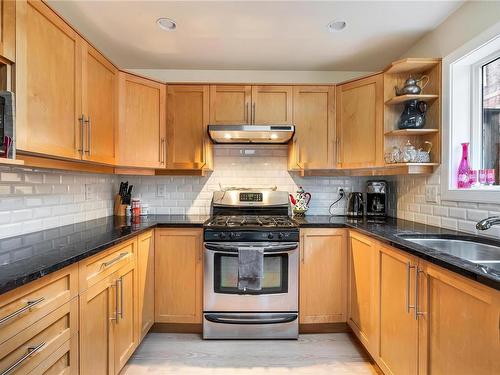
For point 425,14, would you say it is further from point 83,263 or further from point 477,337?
point 83,263

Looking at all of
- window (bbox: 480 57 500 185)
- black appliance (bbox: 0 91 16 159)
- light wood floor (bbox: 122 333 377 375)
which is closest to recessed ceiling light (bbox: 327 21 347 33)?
window (bbox: 480 57 500 185)

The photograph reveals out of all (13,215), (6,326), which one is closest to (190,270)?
(13,215)

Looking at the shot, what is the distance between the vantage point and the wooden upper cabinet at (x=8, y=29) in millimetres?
1221

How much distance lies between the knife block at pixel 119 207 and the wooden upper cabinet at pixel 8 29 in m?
1.66

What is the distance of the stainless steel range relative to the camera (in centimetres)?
226

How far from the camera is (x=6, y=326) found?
90 cm

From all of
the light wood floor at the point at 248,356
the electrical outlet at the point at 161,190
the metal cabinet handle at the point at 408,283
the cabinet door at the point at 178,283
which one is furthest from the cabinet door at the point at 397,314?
the electrical outlet at the point at 161,190

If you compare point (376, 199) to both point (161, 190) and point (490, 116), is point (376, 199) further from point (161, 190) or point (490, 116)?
point (161, 190)

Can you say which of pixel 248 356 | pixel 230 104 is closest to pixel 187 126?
pixel 230 104

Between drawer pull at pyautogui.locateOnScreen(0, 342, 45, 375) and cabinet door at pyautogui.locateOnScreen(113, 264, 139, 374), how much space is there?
0.64 meters

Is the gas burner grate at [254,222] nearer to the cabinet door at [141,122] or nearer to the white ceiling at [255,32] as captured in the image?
the cabinet door at [141,122]

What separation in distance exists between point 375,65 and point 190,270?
2638 mm

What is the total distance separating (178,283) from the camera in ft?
7.75

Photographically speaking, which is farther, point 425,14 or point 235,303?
point 235,303
